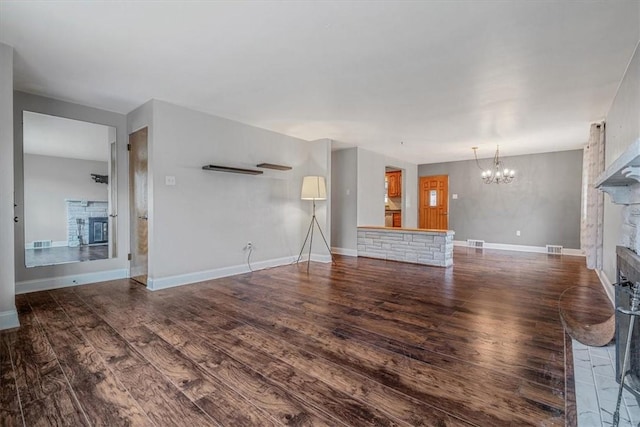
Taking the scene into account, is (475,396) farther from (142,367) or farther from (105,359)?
(105,359)

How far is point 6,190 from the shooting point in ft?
8.22

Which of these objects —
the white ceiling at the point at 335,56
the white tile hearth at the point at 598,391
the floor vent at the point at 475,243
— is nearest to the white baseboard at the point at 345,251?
the white ceiling at the point at 335,56

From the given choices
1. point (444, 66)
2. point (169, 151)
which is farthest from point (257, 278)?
point (444, 66)

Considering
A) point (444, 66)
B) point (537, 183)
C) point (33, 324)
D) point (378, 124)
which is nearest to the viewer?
point (33, 324)

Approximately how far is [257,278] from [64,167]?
117 inches

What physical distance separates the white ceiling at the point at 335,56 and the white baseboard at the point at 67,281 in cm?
226

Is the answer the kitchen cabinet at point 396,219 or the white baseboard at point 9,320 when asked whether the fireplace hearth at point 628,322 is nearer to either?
the white baseboard at point 9,320

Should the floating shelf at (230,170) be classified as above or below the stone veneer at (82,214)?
above

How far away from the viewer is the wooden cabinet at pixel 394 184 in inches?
349

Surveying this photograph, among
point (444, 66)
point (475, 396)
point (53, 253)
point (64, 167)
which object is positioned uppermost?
point (444, 66)

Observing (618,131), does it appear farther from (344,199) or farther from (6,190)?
(6,190)

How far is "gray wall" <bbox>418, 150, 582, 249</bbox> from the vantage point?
6.88 m

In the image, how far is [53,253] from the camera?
12.6 feet

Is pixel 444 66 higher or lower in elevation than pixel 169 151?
higher
